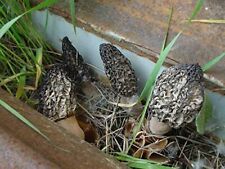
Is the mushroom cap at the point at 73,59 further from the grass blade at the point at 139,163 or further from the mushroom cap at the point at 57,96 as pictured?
the grass blade at the point at 139,163

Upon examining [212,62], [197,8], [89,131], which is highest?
[197,8]

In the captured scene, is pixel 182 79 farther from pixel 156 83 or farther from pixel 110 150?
pixel 110 150

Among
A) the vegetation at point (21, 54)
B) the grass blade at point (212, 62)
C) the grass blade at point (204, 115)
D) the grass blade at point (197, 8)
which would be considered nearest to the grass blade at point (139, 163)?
the vegetation at point (21, 54)

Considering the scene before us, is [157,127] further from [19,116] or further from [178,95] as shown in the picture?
[19,116]

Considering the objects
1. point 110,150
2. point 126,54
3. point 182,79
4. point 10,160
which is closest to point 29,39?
point 126,54

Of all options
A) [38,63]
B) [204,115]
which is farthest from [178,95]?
[38,63]
